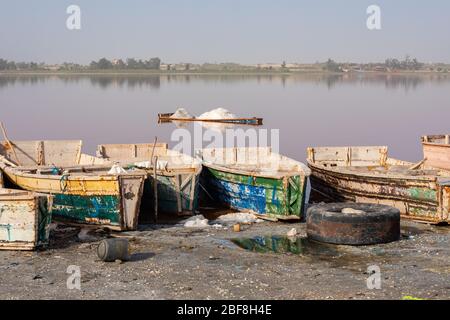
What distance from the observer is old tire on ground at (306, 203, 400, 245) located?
15742 mm

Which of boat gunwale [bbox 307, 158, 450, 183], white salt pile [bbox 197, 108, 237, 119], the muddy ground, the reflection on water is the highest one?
white salt pile [bbox 197, 108, 237, 119]

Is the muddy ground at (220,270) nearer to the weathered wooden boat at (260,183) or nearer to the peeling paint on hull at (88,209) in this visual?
the peeling paint on hull at (88,209)

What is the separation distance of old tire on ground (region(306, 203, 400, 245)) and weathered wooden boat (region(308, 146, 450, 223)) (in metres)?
1.95

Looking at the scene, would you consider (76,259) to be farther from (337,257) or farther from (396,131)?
(396,131)

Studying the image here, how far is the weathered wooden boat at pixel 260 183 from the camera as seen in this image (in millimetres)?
18250

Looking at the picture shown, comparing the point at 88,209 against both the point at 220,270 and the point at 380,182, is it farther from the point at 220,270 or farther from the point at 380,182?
the point at 380,182

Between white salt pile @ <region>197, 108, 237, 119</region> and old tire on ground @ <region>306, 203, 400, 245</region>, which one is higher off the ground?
white salt pile @ <region>197, 108, 237, 119</region>

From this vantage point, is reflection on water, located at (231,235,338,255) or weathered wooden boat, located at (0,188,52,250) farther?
reflection on water, located at (231,235,338,255)

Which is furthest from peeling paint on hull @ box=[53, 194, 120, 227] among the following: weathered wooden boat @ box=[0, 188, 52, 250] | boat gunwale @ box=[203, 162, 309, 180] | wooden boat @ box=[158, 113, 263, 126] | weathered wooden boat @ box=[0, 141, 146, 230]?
wooden boat @ box=[158, 113, 263, 126]

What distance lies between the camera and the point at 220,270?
13461 mm

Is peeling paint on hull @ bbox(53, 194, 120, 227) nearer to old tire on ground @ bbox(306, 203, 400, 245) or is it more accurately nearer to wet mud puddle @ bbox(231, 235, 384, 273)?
wet mud puddle @ bbox(231, 235, 384, 273)

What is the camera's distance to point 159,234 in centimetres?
1697
